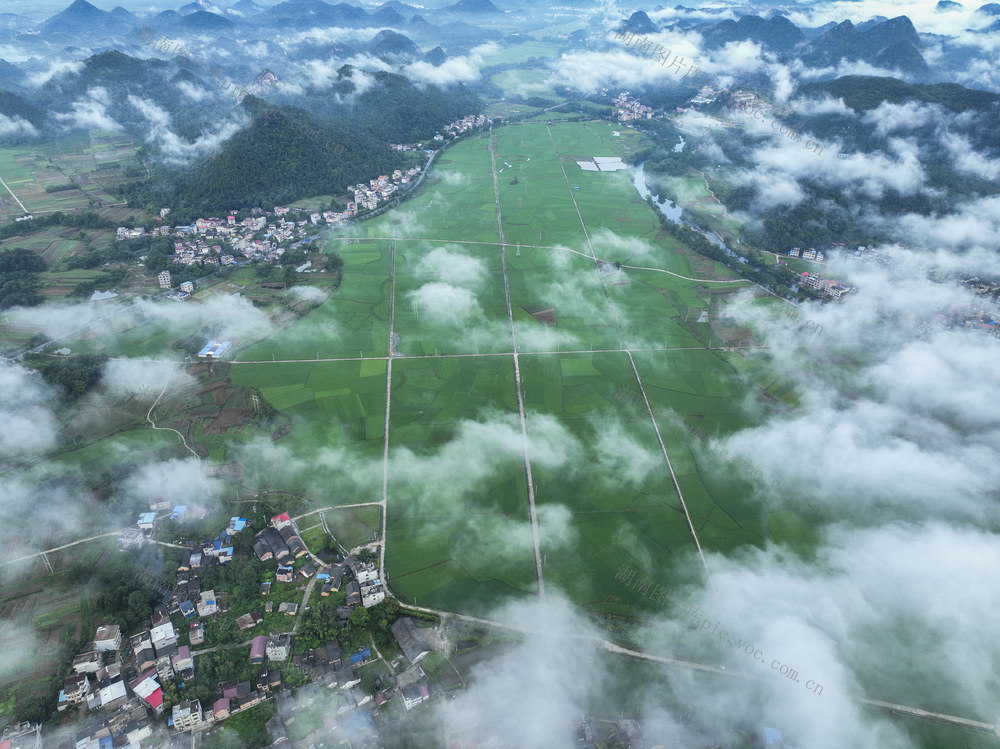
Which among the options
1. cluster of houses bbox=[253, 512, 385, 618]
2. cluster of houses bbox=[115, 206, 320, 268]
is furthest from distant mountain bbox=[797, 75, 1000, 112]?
cluster of houses bbox=[253, 512, 385, 618]

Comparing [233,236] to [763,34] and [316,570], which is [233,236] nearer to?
[316,570]

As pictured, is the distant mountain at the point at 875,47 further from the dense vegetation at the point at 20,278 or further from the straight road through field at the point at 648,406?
the dense vegetation at the point at 20,278

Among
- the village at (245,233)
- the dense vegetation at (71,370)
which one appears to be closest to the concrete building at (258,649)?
the dense vegetation at (71,370)

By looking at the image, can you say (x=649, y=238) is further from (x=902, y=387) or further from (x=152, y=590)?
(x=152, y=590)

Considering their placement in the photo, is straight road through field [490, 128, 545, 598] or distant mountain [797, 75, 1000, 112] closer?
straight road through field [490, 128, 545, 598]

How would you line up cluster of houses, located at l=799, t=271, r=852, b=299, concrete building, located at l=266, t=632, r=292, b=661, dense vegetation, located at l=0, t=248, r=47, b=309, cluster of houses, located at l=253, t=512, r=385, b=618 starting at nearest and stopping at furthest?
concrete building, located at l=266, t=632, r=292, b=661
cluster of houses, located at l=253, t=512, r=385, b=618
dense vegetation, located at l=0, t=248, r=47, b=309
cluster of houses, located at l=799, t=271, r=852, b=299

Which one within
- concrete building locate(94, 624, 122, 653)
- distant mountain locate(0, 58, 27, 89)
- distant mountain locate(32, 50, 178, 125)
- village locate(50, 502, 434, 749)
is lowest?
village locate(50, 502, 434, 749)

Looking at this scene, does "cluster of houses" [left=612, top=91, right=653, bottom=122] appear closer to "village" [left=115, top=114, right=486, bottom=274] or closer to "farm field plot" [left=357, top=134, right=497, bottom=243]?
"farm field plot" [left=357, top=134, right=497, bottom=243]
